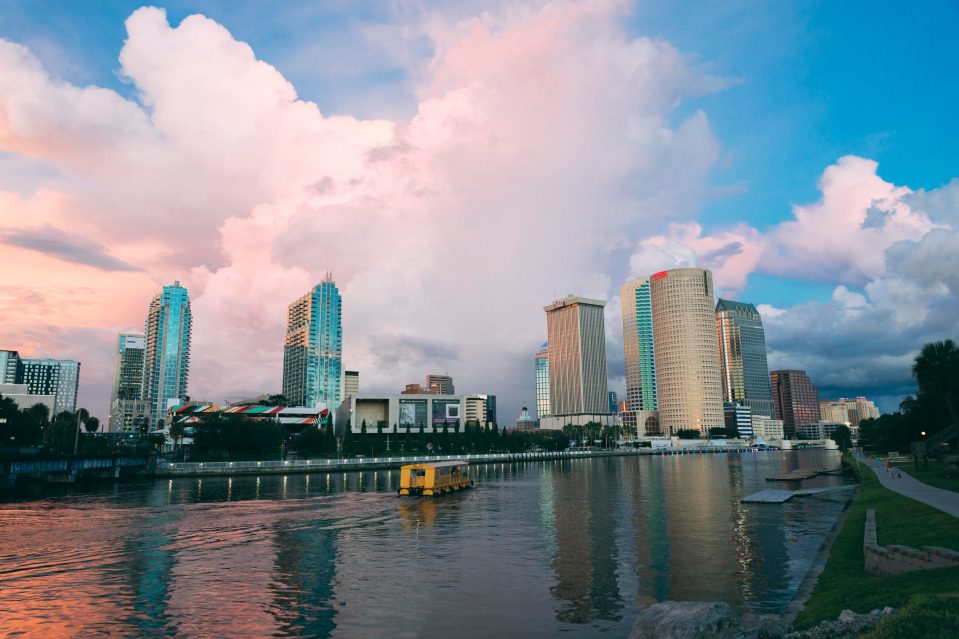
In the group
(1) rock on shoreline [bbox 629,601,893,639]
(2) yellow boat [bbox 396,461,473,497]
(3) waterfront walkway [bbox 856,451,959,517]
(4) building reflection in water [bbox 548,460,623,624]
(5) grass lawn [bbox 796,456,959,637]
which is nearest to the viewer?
(1) rock on shoreline [bbox 629,601,893,639]

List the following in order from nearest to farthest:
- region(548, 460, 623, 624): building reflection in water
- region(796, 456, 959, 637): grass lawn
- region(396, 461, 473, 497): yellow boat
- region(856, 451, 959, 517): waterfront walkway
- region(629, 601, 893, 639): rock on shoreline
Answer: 1. region(629, 601, 893, 639): rock on shoreline
2. region(796, 456, 959, 637): grass lawn
3. region(548, 460, 623, 624): building reflection in water
4. region(856, 451, 959, 517): waterfront walkway
5. region(396, 461, 473, 497): yellow boat

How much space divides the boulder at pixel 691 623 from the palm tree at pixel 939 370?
96.1 metres

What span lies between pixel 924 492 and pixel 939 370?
2089 inches

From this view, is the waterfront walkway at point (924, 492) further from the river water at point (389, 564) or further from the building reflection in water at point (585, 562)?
the building reflection in water at point (585, 562)

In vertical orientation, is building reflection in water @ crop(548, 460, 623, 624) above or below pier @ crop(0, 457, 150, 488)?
below

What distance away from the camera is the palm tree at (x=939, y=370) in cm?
9431

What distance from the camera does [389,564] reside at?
134 feet

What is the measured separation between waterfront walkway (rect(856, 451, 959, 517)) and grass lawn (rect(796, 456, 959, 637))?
1.06 meters

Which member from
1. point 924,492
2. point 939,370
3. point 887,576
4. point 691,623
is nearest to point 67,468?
point 691,623

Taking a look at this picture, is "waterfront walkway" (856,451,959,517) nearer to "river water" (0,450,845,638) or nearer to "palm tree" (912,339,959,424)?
"river water" (0,450,845,638)

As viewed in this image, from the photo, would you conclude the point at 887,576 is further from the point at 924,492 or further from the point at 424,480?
the point at 424,480

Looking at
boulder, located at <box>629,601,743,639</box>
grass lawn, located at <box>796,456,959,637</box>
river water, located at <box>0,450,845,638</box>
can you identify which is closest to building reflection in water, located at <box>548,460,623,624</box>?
river water, located at <box>0,450,845,638</box>

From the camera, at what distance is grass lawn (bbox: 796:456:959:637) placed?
20797mm

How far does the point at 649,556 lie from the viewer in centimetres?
4134
